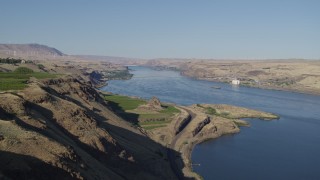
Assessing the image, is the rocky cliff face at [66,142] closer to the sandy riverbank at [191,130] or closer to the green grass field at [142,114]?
the sandy riverbank at [191,130]

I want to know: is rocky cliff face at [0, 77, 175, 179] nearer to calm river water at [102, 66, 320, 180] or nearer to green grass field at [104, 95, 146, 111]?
calm river water at [102, 66, 320, 180]

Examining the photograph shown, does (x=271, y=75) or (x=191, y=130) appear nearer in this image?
(x=191, y=130)

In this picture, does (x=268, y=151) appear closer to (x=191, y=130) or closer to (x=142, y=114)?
(x=191, y=130)

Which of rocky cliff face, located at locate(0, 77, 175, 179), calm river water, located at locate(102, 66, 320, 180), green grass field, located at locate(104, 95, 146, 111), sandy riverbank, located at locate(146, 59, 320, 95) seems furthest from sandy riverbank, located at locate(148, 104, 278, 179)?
sandy riverbank, located at locate(146, 59, 320, 95)

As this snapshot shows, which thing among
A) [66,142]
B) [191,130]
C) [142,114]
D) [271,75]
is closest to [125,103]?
[142,114]

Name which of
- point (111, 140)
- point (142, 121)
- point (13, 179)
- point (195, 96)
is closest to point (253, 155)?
point (142, 121)

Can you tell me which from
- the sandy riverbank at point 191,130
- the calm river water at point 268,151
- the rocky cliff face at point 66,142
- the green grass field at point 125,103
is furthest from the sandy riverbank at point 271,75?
the rocky cliff face at point 66,142
